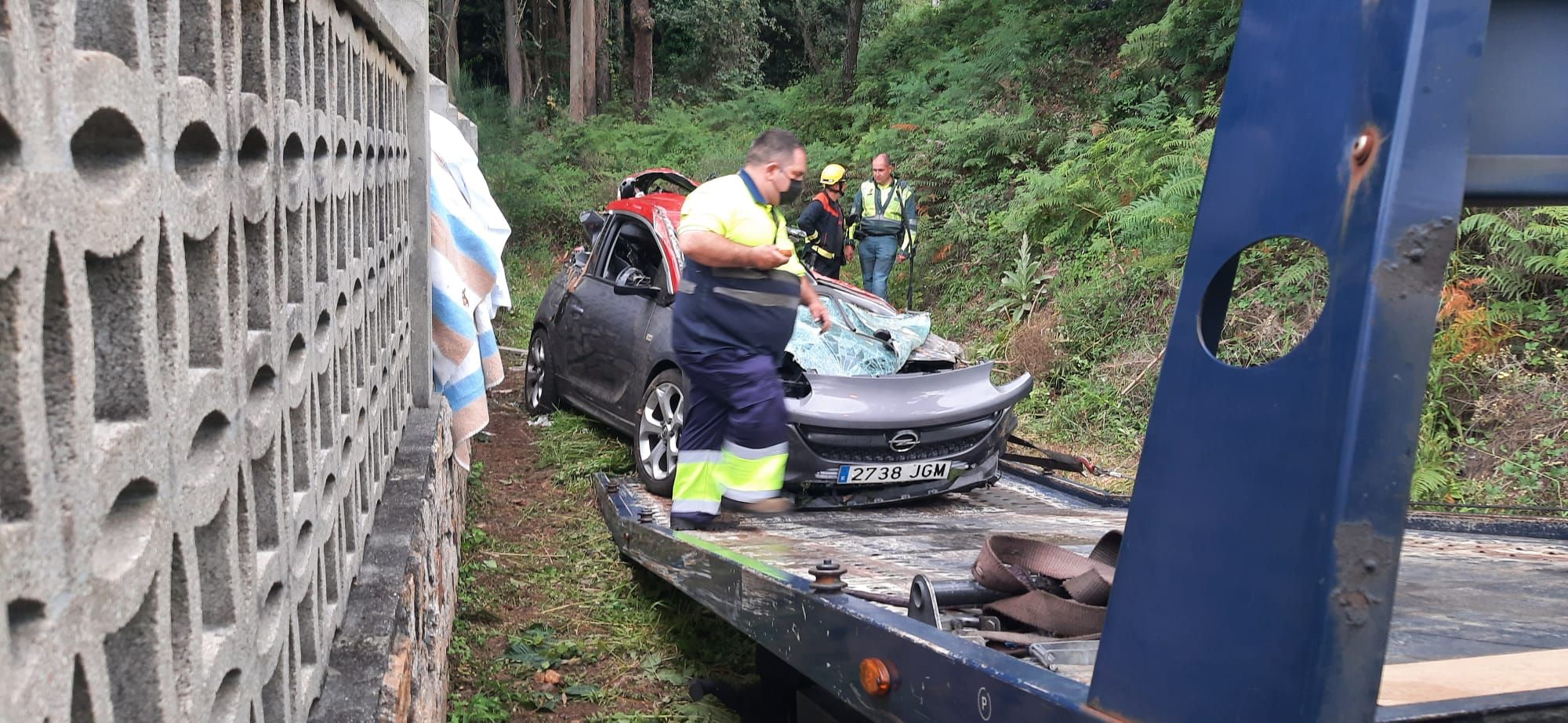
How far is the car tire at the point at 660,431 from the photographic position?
243 inches

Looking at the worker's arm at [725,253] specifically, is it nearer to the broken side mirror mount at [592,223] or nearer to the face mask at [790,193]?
the face mask at [790,193]

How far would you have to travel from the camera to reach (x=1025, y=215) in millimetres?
12258

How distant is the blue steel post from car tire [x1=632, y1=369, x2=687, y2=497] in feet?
14.5

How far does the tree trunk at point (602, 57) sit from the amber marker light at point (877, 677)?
25410 mm

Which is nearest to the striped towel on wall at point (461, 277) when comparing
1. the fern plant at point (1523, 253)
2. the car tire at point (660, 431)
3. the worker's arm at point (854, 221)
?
the car tire at point (660, 431)

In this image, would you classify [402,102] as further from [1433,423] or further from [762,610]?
[1433,423]

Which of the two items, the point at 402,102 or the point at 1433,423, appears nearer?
the point at 402,102

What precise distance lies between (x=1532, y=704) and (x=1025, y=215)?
10675 millimetres

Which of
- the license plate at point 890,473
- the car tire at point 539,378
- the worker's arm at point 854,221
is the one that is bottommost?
the car tire at point 539,378

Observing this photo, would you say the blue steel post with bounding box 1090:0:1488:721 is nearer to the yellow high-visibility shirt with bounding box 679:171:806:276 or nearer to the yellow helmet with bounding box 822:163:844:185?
the yellow high-visibility shirt with bounding box 679:171:806:276

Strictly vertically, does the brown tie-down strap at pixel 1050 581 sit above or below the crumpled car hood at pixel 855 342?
below

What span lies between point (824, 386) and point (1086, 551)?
75.0 inches

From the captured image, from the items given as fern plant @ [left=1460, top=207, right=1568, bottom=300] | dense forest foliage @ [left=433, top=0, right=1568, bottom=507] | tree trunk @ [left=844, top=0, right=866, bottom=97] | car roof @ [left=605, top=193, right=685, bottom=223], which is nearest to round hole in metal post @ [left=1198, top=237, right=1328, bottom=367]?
dense forest foliage @ [left=433, top=0, right=1568, bottom=507]

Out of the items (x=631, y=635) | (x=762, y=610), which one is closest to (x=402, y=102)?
(x=631, y=635)
